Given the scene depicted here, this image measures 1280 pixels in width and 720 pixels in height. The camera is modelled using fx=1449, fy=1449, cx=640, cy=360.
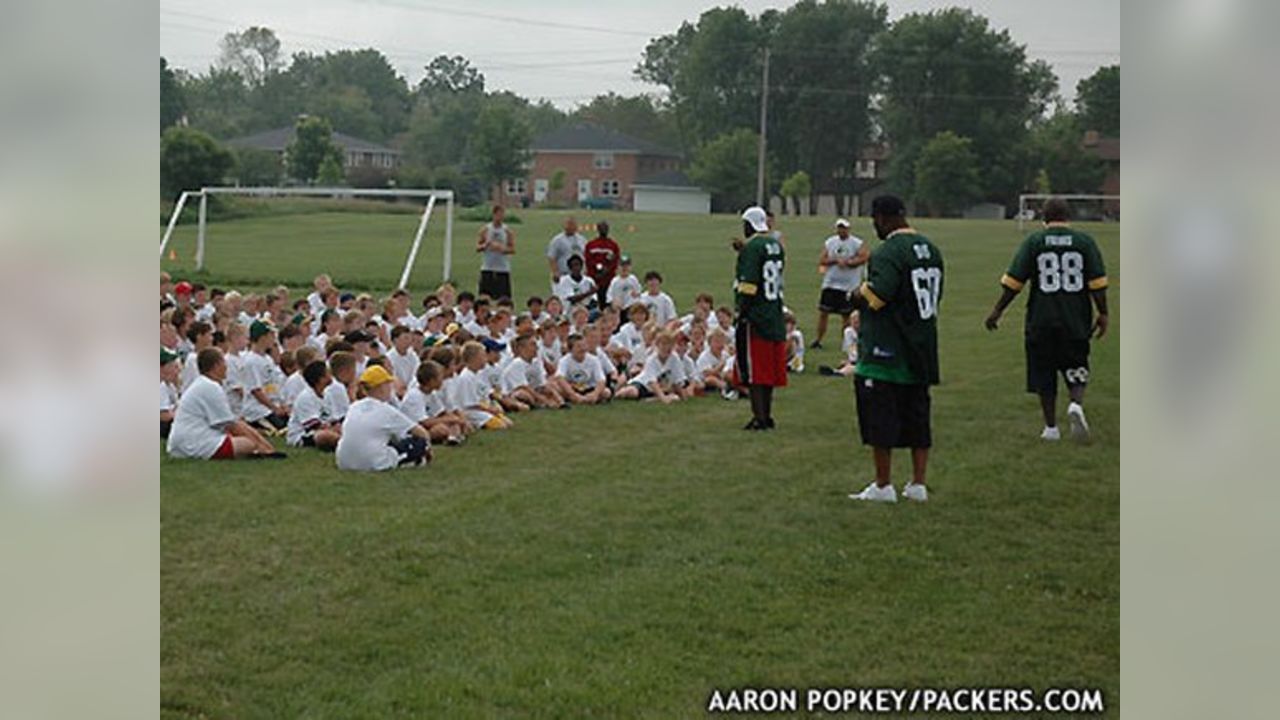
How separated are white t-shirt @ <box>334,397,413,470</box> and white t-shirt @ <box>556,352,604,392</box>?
3.93 m

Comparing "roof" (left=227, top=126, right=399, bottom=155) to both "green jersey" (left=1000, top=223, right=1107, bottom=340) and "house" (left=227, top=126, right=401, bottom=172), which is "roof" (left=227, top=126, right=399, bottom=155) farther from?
"green jersey" (left=1000, top=223, right=1107, bottom=340)

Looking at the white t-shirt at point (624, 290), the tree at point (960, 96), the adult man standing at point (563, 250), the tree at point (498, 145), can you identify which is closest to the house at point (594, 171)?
the tree at point (498, 145)

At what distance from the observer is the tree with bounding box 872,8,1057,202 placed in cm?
1595

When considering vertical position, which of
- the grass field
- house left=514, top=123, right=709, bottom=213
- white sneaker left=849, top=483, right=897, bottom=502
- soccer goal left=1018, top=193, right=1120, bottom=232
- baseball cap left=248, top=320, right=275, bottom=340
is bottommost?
the grass field

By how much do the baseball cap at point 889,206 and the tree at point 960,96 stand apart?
21.7 ft

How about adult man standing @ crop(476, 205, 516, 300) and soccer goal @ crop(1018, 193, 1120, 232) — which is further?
adult man standing @ crop(476, 205, 516, 300)

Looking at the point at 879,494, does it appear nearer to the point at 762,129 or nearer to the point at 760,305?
the point at 760,305

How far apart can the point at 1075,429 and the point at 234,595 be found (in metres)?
6.50

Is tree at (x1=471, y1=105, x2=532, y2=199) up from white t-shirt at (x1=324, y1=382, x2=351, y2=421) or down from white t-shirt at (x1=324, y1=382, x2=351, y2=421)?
up

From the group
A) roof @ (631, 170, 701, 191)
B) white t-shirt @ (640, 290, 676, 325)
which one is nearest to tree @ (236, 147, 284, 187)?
roof @ (631, 170, 701, 191)

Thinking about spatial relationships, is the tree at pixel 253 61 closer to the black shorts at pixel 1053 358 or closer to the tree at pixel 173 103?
the tree at pixel 173 103

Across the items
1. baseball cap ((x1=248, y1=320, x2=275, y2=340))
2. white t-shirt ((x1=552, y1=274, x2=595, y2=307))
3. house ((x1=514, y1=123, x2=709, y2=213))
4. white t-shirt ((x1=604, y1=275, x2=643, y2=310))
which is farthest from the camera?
house ((x1=514, y1=123, x2=709, y2=213))

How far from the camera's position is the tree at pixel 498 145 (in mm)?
40688

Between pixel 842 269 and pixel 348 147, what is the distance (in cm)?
2981
